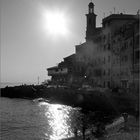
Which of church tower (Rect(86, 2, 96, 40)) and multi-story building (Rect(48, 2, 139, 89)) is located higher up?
church tower (Rect(86, 2, 96, 40))

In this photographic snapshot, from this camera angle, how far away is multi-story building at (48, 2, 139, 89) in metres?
62.6

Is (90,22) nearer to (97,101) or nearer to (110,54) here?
(110,54)

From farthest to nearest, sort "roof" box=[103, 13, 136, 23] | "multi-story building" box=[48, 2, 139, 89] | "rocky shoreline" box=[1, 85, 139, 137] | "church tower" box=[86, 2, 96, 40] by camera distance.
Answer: "church tower" box=[86, 2, 96, 40], "roof" box=[103, 13, 136, 23], "multi-story building" box=[48, 2, 139, 89], "rocky shoreline" box=[1, 85, 139, 137]

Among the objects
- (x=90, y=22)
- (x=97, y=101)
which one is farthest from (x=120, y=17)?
(x=97, y=101)

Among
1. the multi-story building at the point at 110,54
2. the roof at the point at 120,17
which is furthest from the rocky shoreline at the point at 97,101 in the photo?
the roof at the point at 120,17

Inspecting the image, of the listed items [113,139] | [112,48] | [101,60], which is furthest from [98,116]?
[101,60]

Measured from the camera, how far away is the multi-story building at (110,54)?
6261 cm

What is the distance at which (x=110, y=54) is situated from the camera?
7556 cm

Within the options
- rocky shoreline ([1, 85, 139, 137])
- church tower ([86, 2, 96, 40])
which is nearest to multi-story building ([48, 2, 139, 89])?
church tower ([86, 2, 96, 40])

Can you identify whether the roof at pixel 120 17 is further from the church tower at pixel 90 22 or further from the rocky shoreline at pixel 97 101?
the rocky shoreline at pixel 97 101

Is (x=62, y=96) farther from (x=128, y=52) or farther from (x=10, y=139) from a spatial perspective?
(x=10, y=139)

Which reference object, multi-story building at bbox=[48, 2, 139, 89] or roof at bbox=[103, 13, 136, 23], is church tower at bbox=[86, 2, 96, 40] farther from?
roof at bbox=[103, 13, 136, 23]

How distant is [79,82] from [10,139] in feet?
211

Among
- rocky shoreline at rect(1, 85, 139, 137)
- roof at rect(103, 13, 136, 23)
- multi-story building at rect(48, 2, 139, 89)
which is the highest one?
roof at rect(103, 13, 136, 23)
